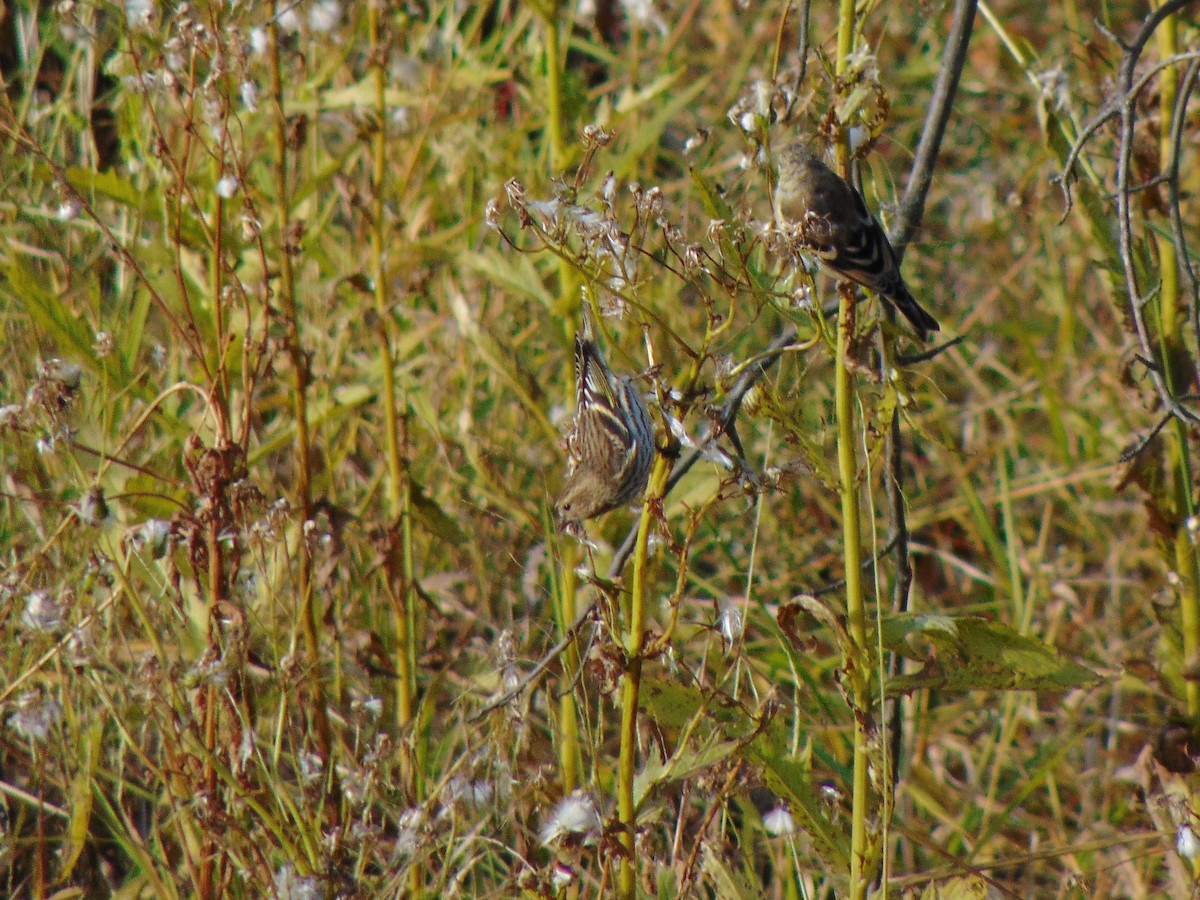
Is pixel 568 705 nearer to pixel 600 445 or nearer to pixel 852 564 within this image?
pixel 600 445

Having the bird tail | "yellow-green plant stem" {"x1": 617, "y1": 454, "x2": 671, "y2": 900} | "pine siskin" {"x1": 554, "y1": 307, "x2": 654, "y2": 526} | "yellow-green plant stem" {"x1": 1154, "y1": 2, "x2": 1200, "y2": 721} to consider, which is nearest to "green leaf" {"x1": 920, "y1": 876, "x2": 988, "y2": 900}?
"yellow-green plant stem" {"x1": 617, "y1": 454, "x2": 671, "y2": 900}

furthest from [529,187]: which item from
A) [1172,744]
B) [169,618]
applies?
[1172,744]

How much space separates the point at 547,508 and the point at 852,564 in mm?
447

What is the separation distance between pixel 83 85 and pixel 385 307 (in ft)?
4.05

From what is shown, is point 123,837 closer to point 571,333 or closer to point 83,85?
→ point 571,333

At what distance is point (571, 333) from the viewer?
2.32 m

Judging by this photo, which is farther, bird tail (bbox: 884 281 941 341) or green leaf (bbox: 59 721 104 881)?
bird tail (bbox: 884 281 941 341)

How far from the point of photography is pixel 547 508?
5.46 ft

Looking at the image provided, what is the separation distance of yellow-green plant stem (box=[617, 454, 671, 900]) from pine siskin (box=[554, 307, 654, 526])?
33 centimetres

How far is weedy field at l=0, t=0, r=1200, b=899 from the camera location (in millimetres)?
1429

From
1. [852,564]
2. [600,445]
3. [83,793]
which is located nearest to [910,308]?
[600,445]

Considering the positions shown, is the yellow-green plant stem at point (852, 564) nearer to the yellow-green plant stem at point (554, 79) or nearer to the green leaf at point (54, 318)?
the yellow-green plant stem at point (554, 79)

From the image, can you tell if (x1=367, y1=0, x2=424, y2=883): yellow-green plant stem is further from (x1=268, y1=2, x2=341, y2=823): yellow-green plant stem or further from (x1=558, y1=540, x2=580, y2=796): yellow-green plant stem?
(x1=558, y1=540, x2=580, y2=796): yellow-green plant stem

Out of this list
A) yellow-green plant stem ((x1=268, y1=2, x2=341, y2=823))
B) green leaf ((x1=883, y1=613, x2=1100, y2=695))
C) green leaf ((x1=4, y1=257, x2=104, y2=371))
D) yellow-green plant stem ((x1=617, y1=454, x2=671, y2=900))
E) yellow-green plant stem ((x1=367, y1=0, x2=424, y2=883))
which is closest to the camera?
yellow-green plant stem ((x1=617, y1=454, x2=671, y2=900))
